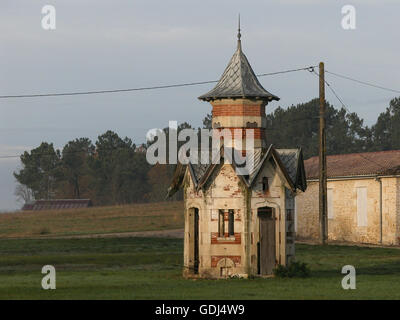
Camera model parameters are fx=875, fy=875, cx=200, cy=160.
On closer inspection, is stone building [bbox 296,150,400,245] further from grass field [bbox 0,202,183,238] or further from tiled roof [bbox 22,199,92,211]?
tiled roof [bbox 22,199,92,211]

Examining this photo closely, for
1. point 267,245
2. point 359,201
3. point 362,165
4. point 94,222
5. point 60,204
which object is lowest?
point 94,222

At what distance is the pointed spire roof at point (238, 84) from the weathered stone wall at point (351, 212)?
2006 centimetres

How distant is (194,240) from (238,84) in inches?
242

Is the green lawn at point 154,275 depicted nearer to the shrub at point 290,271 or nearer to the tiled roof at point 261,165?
the shrub at point 290,271

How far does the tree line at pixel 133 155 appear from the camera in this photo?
392 feet

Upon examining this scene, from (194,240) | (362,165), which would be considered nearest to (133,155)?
(362,165)

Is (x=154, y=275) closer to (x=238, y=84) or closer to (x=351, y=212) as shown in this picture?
(x=238, y=84)

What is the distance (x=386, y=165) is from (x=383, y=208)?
309cm

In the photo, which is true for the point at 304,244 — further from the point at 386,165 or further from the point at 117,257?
the point at 117,257

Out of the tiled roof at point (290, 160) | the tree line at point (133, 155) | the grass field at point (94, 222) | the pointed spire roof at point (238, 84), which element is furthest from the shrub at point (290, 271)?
the tree line at point (133, 155)

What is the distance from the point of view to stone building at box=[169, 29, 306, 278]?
30500 mm

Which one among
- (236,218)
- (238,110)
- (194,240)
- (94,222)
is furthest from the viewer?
(94,222)

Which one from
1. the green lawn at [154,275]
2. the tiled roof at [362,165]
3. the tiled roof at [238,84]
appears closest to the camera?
the green lawn at [154,275]

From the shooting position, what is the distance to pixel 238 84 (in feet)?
103
